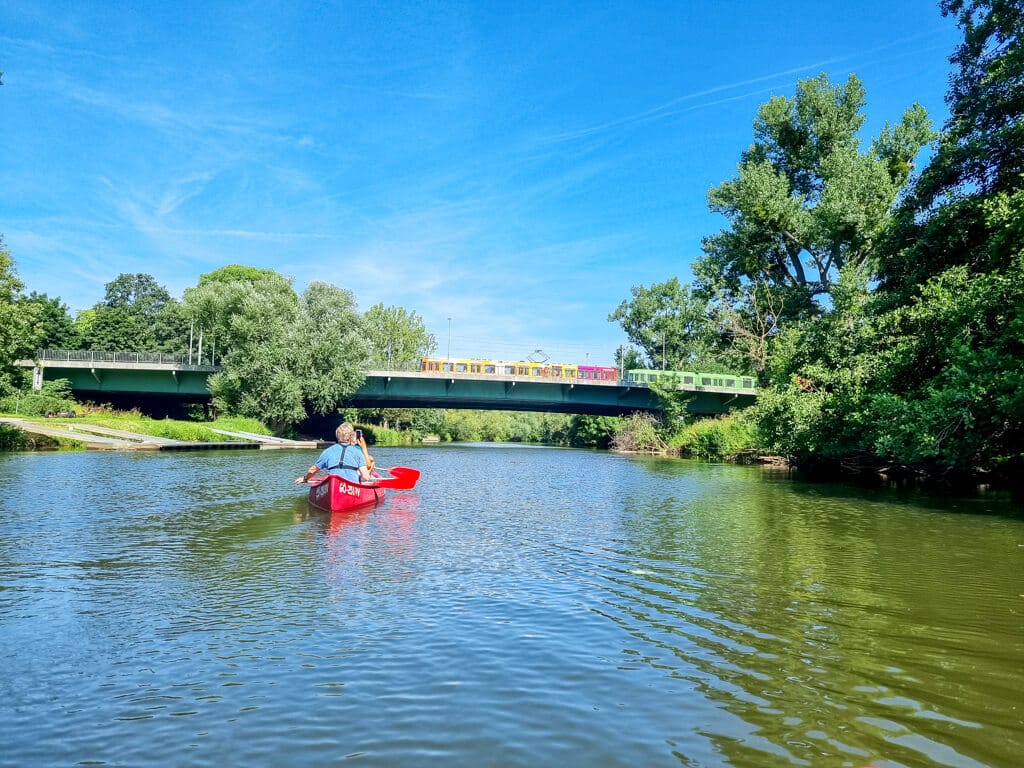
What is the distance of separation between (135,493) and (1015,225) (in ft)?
77.8

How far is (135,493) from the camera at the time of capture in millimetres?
18109

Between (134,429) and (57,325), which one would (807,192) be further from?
(57,325)

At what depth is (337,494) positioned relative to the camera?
15859 mm

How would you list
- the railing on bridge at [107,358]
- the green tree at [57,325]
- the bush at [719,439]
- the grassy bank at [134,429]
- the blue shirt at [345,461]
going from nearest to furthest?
1. the blue shirt at [345,461]
2. the grassy bank at [134,429]
3. the bush at [719,439]
4. the railing on bridge at [107,358]
5. the green tree at [57,325]

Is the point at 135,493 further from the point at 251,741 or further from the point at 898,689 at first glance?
the point at 898,689

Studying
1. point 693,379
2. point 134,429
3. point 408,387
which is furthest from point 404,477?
point 693,379

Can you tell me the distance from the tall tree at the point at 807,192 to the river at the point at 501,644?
82.6ft

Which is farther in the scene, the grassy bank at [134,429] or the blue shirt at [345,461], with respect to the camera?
Result: the grassy bank at [134,429]

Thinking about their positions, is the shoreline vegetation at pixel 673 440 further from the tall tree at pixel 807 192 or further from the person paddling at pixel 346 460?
the person paddling at pixel 346 460

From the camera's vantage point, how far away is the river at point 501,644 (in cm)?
468

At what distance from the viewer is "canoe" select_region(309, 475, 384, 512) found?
51.8 ft

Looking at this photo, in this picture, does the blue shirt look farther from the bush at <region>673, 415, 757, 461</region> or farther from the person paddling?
the bush at <region>673, 415, 757, 461</region>

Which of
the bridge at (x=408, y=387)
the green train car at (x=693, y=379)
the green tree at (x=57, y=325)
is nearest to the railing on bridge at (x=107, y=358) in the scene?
the bridge at (x=408, y=387)

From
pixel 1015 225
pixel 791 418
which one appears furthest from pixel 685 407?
pixel 1015 225
